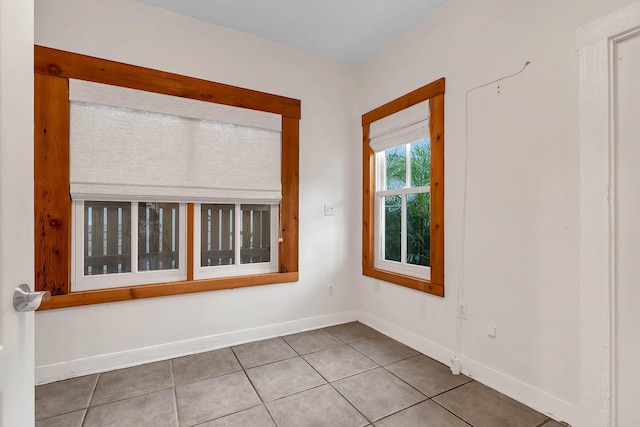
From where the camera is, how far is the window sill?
2.48 meters

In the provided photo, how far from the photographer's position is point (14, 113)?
828mm

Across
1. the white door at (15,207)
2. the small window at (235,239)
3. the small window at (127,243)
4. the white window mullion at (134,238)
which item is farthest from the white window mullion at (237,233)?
the white door at (15,207)

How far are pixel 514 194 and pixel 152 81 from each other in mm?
2834

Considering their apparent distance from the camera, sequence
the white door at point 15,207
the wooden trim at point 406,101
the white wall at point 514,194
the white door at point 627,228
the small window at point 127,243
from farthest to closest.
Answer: the wooden trim at point 406,101 → the small window at point 127,243 → the white wall at point 514,194 → the white door at point 627,228 → the white door at point 15,207

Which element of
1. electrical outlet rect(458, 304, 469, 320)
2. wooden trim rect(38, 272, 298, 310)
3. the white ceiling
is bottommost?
electrical outlet rect(458, 304, 469, 320)

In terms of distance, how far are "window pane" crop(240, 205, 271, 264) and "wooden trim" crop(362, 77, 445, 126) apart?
4.67ft

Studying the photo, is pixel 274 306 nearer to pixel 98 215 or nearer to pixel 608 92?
pixel 98 215

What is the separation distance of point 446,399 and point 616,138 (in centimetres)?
176

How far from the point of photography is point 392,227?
3.13 metres

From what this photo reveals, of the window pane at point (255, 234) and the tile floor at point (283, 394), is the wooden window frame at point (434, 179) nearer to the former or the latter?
the tile floor at point (283, 394)

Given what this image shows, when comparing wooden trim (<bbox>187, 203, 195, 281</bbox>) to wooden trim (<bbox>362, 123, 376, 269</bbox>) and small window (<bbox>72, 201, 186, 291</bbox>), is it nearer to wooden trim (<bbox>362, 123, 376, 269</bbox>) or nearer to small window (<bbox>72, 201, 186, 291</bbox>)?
small window (<bbox>72, 201, 186, 291</bbox>)

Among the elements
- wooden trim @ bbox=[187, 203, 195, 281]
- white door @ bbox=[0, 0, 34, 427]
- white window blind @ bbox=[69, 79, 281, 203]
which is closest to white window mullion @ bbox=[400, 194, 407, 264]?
white window blind @ bbox=[69, 79, 281, 203]

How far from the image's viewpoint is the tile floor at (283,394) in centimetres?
175

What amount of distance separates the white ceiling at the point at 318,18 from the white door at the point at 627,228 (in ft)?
4.74
